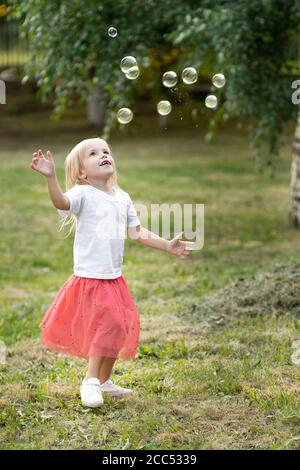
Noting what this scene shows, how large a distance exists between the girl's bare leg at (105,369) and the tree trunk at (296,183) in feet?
16.7

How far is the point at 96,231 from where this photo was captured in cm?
429

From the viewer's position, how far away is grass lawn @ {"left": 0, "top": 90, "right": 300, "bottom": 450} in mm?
3949

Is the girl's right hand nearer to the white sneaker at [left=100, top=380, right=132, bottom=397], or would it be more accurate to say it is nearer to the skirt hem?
the skirt hem

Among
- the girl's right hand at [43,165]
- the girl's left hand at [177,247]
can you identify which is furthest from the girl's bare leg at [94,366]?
the girl's right hand at [43,165]

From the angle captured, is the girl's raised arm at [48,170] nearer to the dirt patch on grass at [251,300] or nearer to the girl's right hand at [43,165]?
the girl's right hand at [43,165]

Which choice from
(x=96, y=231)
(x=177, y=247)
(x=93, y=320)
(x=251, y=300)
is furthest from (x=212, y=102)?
(x=93, y=320)

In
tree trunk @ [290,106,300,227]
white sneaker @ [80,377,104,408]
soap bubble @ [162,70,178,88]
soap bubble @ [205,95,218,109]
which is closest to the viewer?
white sneaker @ [80,377,104,408]

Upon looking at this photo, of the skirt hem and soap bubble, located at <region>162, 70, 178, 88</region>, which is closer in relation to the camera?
the skirt hem

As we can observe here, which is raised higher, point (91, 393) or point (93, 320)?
point (93, 320)

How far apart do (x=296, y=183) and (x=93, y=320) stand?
207 inches

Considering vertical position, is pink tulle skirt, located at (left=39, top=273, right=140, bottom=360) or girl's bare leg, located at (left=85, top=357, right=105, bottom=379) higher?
pink tulle skirt, located at (left=39, top=273, right=140, bottom=360)

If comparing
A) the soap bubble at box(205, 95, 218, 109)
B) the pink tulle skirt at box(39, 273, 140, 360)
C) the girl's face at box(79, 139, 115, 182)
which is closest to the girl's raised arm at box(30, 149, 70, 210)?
the girl's face at box(79, 139, 115, 182)

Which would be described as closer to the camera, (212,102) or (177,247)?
(177,247)

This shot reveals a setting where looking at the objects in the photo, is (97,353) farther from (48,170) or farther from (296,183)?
(296,183)
